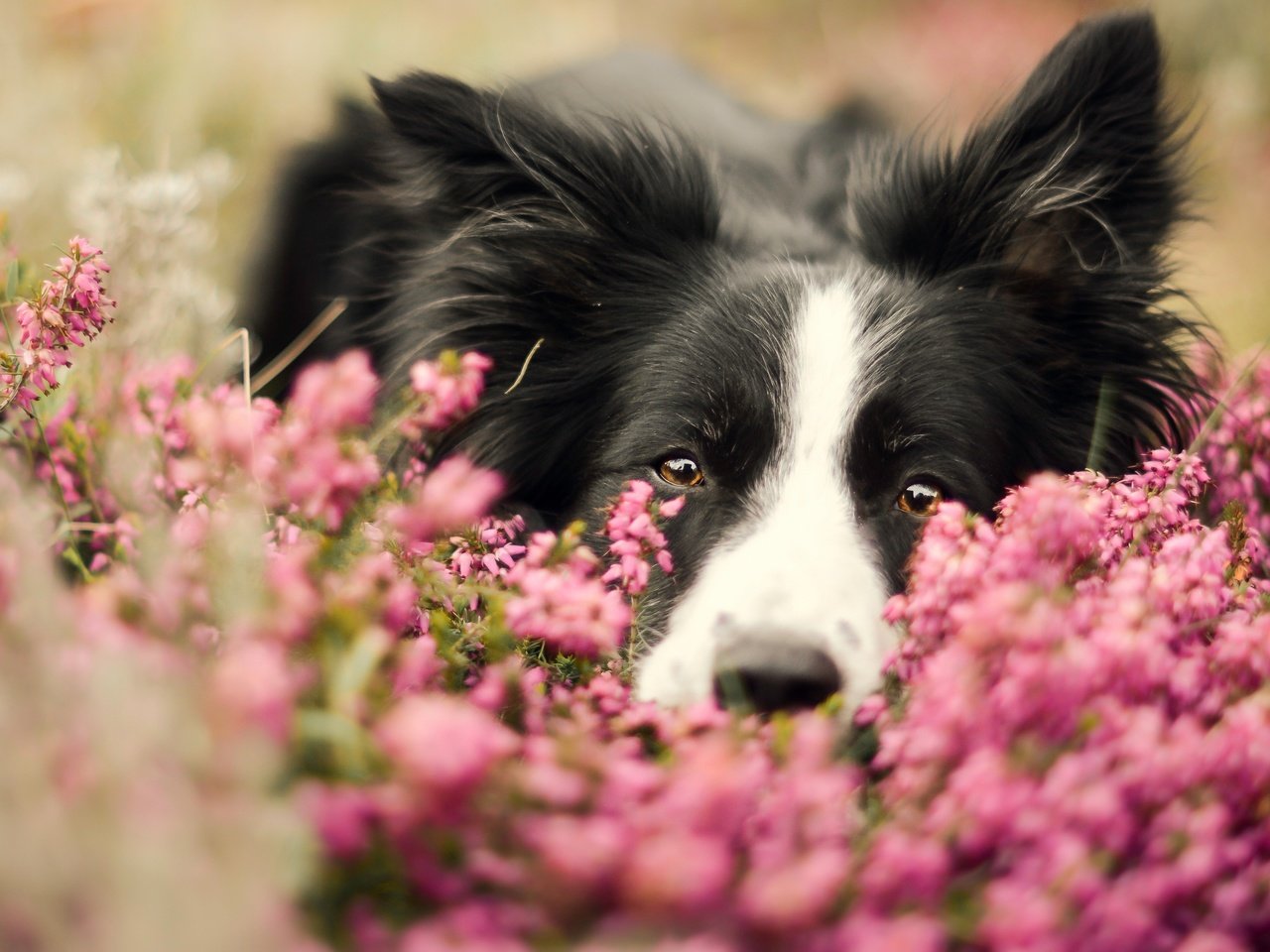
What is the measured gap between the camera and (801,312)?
2381 millimetres

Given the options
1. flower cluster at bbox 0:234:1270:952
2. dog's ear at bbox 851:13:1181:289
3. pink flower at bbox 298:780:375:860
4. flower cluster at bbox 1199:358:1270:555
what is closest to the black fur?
dog's ear at bbox 851:13:1181:289

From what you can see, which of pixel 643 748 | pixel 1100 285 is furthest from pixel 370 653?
pixel 1100 285

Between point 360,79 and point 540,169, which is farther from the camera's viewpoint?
point 360,79

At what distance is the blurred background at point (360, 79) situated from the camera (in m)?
3.11

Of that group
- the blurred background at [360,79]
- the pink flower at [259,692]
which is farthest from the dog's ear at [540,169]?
the pink flower at [259,692]

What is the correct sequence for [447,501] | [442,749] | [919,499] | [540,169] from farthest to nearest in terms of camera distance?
[540,169]
[919,499]
[447,501]
[442,749]

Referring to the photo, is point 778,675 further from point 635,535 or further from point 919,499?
point 919,499

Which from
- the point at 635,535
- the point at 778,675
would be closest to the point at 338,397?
the point at 635,535

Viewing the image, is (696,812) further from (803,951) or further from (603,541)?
(603,541)

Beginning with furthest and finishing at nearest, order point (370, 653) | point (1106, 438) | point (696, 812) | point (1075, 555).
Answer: point (1106, 438), point (1075, 555), point (370, 653), point (696, 812)

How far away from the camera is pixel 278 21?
22.0 feet

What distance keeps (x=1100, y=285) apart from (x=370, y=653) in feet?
6.70

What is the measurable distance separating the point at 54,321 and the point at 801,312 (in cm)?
142

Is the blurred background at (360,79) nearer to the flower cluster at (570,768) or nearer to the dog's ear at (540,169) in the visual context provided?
the dog's ear at (540,169)
